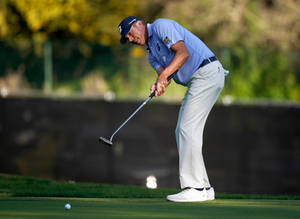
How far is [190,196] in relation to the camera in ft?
25.5

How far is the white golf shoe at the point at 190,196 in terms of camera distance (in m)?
7.74

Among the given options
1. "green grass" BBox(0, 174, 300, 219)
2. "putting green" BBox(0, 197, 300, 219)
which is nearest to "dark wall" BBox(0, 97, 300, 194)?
"green grass" BBox(0, 174, 300, 219)

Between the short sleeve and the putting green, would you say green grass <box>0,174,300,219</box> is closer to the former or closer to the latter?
the putting green

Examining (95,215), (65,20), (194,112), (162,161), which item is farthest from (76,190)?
(65,20)

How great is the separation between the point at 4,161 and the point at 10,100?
118 centimetres

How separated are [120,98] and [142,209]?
10327 mm

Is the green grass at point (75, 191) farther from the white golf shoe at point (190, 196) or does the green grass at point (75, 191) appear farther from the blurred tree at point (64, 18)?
the blurred tree at point (64, 18)

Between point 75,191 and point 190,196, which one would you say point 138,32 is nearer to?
point 190,196

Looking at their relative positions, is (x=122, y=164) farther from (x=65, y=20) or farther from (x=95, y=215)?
(x=95, y=215)

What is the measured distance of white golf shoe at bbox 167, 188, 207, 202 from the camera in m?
7.74

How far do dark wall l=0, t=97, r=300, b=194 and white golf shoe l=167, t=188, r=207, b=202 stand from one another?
8.18 metres

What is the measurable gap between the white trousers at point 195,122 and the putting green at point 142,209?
0.99 ft

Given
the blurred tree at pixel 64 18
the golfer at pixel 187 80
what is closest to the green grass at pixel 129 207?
the golfer at pixel 187 80

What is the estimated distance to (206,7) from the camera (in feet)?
71.0
